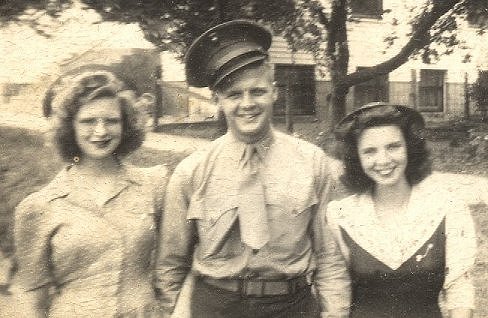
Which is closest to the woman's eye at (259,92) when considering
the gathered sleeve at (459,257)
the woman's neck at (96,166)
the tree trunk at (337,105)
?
the tree trunk at (337,105)

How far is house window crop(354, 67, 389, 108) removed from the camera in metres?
3.65

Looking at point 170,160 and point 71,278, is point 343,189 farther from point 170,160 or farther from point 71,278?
point 71,278

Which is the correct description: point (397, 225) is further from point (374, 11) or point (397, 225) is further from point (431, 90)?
point (374, 11)

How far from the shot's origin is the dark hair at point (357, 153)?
3.55 meters

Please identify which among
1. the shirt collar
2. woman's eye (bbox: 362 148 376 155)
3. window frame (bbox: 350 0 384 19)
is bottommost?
woman's eye (bbox: 362 148 376 155)

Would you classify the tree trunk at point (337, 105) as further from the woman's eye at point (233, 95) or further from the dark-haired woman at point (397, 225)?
the woman's eye at point (233, 95)

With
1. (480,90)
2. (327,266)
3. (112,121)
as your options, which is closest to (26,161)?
(112,121)

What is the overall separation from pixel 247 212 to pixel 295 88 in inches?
31.1

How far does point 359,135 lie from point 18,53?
200 centimetres

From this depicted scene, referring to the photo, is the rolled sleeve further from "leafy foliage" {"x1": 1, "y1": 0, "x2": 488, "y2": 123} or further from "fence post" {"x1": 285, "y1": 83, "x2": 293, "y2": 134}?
"leafy foliage" {"x1": 1, "y1": 0, "x2": 488, "y2": 123}

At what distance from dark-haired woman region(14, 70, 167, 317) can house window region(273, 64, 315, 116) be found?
820mm

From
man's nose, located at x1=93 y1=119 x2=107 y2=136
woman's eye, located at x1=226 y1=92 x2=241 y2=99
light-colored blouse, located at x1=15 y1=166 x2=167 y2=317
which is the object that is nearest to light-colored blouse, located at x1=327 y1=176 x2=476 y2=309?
woman's eye, located at x1=226 y1=92 x2=241 y2=99

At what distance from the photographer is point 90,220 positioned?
3369 millimetres

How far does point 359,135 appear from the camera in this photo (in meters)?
3.56
